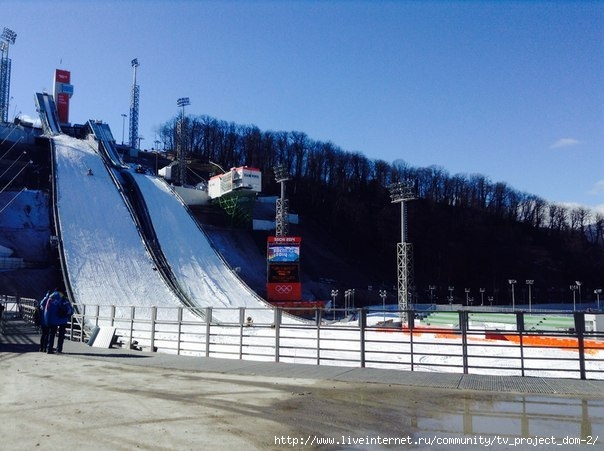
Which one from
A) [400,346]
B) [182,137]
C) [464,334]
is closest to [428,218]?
[182,137]

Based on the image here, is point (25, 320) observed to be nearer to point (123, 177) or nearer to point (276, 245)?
point (276, 245)

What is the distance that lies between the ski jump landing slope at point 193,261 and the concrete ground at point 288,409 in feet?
79.9

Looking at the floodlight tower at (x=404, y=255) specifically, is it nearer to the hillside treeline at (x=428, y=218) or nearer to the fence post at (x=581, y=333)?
the fence post at (x=581, y=333)

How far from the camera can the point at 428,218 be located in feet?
363

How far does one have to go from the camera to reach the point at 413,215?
109 m

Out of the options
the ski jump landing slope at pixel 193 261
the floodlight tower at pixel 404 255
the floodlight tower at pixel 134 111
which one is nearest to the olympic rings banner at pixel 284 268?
the ski jump landing slope at pixel 193 261

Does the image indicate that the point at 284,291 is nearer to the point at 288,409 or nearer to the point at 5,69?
the point at 288,409

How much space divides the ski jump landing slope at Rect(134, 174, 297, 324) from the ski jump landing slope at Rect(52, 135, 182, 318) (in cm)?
249

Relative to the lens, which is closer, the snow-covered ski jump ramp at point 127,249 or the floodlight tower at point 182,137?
the snow-covered ski jump ramp at point 127,249

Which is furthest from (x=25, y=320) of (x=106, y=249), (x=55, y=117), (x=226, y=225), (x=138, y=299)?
(x=55, y=117)

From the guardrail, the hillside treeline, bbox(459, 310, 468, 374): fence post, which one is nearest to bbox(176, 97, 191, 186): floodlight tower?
the hillside treeline

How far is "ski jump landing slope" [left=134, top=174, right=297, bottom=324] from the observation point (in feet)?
134

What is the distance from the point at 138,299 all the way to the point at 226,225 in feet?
98.1

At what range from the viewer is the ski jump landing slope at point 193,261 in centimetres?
4084
